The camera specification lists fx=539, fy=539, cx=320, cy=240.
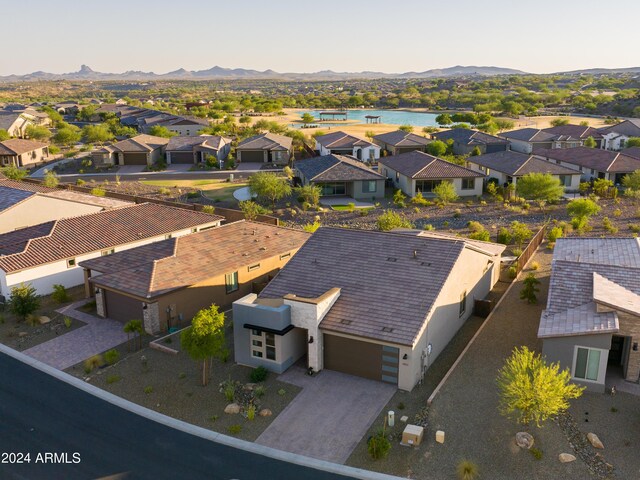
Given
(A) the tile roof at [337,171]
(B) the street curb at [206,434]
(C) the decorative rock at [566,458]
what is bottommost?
(B) the street curb at [206,434]

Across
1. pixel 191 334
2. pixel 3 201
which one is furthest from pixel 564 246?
pixel 3 201

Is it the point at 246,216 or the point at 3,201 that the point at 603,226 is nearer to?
the point at 246,216

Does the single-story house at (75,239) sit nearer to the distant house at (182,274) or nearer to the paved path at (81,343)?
the distant house at (182,274)

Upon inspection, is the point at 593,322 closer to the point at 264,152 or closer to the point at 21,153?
the point at 264,152

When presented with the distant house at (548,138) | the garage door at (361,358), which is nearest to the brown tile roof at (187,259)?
the garage door at (361,358)

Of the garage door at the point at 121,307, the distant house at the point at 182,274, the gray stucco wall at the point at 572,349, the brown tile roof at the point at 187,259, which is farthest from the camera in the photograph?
the garage door at the point at 121,307

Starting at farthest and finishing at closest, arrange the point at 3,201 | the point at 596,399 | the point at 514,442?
the point at 3,201 < the point at 596,399 < the point at 514,442

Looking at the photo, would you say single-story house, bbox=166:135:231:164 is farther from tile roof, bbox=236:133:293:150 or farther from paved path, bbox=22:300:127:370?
paved path, bbox=22:300:127:370

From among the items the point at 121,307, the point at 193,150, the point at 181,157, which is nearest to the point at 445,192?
the point at 121,307
